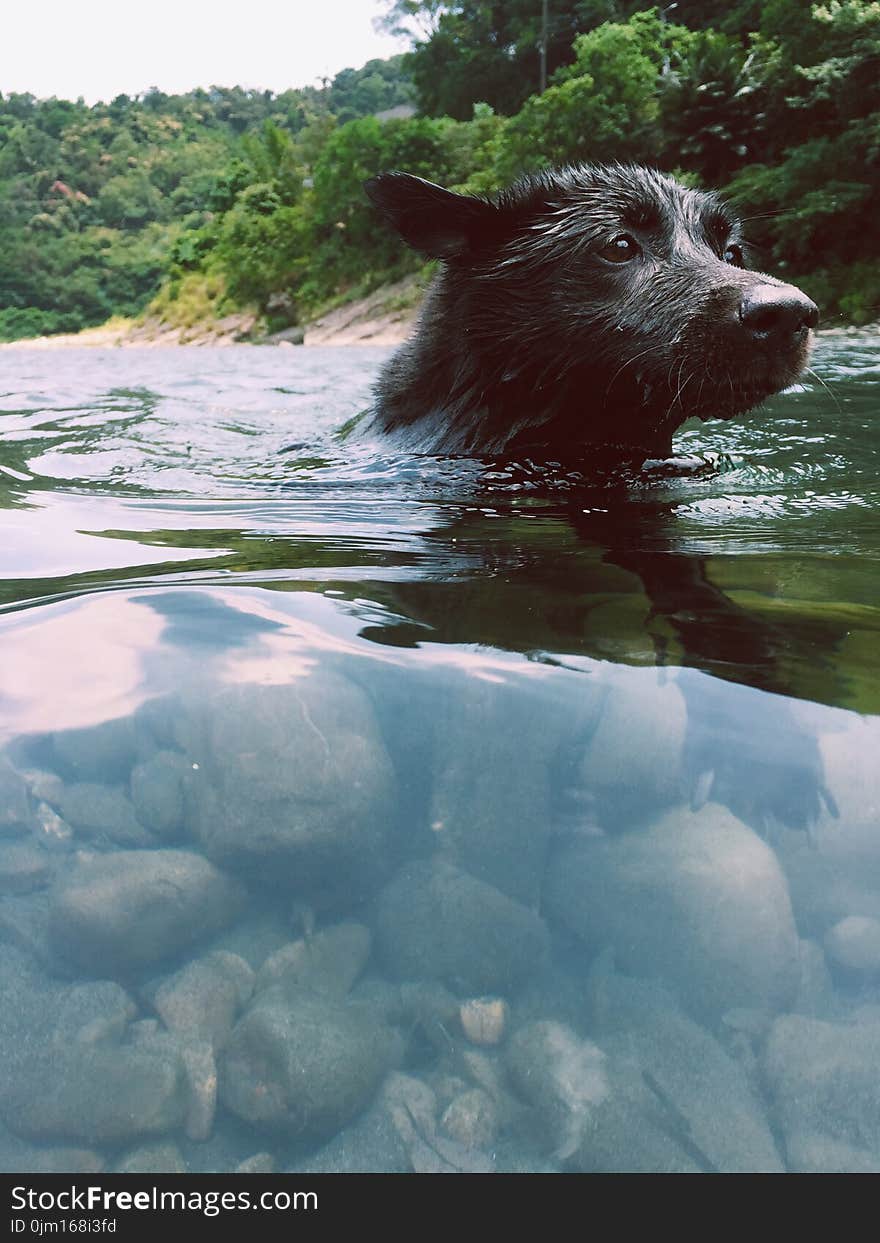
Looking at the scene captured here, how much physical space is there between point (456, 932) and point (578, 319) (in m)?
2.68

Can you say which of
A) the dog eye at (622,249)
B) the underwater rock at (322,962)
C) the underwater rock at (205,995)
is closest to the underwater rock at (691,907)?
the underwater rock at (322,962)

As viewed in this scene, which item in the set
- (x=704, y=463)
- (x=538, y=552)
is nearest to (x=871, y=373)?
(x=704, y=463)

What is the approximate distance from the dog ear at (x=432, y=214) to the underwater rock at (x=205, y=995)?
298 centimetres

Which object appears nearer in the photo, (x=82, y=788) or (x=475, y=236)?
(x=82, y=788)

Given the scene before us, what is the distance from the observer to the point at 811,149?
18.6m

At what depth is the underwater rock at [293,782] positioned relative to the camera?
1.13 metres

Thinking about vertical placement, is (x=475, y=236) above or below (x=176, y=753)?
above

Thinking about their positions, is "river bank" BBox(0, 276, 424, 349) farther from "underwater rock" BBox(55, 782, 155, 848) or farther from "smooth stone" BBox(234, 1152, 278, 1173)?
"smooth stone" BBox(234, 1152, 278, 1173)

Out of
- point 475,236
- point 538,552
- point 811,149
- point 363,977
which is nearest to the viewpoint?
point 363,977

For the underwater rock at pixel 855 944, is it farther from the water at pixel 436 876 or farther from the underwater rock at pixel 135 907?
the underwater rock at pixel 135 907

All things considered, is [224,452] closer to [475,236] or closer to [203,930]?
[475,236]

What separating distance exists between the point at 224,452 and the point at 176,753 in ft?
11.4

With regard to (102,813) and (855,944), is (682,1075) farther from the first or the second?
(102,813)

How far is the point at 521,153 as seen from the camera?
2648 centimetres
